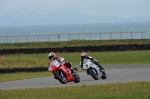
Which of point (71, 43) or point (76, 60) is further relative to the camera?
point (71, 43)

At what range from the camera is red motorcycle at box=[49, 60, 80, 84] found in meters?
23.5

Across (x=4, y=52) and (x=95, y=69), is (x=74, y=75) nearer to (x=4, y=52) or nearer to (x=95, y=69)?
(x=95, y=69)

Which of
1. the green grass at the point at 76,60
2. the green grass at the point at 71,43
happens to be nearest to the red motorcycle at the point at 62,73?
the green grass at the point at 76,60

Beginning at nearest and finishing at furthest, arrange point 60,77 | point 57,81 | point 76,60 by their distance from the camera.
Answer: point 60,77, point 57,81, point 76,60

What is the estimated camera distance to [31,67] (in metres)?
37.6

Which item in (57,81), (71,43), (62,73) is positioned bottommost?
(57,81)

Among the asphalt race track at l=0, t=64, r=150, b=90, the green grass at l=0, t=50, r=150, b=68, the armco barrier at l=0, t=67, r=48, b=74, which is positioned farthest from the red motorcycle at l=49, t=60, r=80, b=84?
the green grass at l=0, t=50, r=150, b=68

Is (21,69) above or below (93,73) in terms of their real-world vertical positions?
below

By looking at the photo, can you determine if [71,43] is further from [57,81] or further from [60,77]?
[60,77]

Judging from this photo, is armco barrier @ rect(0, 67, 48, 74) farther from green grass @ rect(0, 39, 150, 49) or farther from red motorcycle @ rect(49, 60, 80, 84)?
green grass @ rect(0, 39, 150, 49)

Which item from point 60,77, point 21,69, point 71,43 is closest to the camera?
point 60,77

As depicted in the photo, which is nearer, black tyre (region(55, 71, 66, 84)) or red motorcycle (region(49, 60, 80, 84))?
red motorcycle (region(49, 60, 80, 84))

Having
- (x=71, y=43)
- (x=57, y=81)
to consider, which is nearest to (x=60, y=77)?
(x=57, y=81)

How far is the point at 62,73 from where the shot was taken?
23938mm
